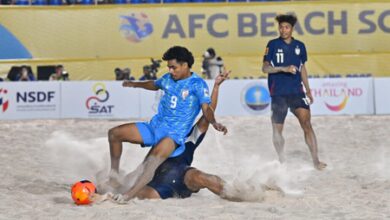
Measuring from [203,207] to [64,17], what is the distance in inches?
594

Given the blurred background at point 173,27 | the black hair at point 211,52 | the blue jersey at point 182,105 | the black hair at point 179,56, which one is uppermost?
the blurred background at point 173,27

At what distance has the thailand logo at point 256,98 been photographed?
17219 mm

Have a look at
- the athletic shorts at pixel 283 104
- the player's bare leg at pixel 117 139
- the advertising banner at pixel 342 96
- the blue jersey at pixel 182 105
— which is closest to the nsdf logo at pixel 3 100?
the advertising banner at pixel 342 96

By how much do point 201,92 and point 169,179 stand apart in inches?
30.0

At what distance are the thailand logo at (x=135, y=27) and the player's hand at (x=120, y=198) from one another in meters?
14.8

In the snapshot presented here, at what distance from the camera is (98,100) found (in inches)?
691

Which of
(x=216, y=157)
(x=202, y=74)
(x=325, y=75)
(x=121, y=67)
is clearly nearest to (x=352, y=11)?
(x=325, y=75)

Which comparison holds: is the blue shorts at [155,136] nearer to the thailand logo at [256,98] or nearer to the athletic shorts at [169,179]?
the athletic shorts at [169,179]

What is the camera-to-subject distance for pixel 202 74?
64.5 feet

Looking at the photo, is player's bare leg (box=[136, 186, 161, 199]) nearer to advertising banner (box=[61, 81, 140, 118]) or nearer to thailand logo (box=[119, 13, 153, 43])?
advertising banner (box=[61, 81, 140, 118])

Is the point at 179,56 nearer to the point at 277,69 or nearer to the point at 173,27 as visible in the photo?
the point at 277,69

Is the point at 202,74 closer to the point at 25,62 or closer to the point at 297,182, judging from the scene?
the point at 25,62

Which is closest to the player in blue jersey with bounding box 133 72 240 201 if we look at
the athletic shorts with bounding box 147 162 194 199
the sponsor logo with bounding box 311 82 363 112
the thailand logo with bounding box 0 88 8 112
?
the athletic shorts with bounding box 147 162 194 199

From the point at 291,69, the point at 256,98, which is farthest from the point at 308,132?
the point at 256,98
